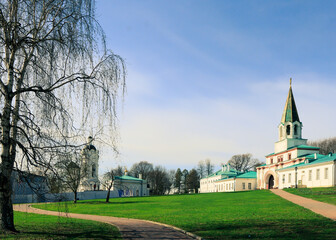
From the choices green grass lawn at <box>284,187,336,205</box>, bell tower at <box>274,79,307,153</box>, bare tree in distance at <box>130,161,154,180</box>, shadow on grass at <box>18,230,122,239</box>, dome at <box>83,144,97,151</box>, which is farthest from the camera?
bare tree in distance at <box>130,161,154,180</box>

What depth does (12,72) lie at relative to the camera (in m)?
11.1

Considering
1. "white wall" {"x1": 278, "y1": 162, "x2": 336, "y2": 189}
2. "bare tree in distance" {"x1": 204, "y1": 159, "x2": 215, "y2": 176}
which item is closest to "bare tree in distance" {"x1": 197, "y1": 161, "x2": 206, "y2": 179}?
"bare tree in distance" {"x1": 204, "y1": 159, "x2": 215, "y2": 176}

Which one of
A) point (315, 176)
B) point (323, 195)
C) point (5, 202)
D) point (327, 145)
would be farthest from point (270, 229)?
→ point (327, 145)

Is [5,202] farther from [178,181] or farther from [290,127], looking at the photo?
[178,181]

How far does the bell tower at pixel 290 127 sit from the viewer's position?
6606cm

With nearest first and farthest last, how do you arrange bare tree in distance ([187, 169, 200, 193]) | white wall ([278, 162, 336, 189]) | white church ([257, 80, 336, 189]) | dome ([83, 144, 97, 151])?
dome ([83, 144, 97, 151]) < white wall ([278, 162, 336, 189]) < white church ([257, 80, 336, 189]) < bare tree in distance ([187, 169, 200, 193])

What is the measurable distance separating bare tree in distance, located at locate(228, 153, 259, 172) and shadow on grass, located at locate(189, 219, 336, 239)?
10391 centimetres

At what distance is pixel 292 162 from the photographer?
61500 mm

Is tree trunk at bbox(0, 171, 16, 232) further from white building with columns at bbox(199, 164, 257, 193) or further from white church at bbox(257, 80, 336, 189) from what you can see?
white building with columns at bbox(199, 164, 257, 193)

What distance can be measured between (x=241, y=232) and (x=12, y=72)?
411 inches

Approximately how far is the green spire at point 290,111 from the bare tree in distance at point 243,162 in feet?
171

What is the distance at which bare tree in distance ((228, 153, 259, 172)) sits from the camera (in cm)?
11778

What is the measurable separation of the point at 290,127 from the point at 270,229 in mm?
55940

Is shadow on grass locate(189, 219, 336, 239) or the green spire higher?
the green spire
